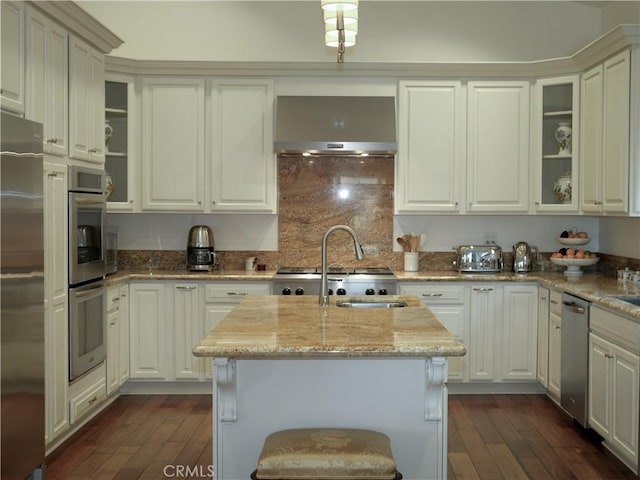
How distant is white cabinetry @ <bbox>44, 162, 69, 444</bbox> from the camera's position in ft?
11.3

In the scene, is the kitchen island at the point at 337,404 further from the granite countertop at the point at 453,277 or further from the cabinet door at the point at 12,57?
the granite countertop at the point at 453,277

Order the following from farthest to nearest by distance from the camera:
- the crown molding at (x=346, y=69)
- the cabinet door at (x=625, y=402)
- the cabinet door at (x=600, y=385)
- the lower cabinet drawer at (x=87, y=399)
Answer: the crown molding at (x=346, y=69)
the lower cabinet drawer at (x=87, y=399)
the cabinet door at (x=600, y=385)
the cabinet door at (x=625, y=402)

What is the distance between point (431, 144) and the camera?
506 cm

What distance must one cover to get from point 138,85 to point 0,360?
285 centimetres

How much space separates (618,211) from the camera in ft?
13.6

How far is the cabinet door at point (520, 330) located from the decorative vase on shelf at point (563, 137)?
1.11 meters

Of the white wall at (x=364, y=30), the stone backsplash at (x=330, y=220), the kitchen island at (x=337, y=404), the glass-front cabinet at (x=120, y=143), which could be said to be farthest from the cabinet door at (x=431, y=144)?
the kitchen island at (x=337, y=404)

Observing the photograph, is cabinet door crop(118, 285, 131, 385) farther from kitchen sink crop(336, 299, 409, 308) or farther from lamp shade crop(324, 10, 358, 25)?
lamp shade crop(324, 10, 358, 25)

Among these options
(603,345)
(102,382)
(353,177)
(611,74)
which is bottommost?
(102,382)

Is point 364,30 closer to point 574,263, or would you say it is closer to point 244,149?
point 244,149

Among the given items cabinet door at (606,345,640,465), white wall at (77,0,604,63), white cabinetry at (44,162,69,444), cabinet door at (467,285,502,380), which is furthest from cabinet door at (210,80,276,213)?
cabinet door at (606,345,640,465)

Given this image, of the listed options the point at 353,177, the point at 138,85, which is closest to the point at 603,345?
the point at 353,177

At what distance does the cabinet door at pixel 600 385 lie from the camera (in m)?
3.54

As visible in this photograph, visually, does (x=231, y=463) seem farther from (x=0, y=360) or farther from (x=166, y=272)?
(x=166, y=272)
